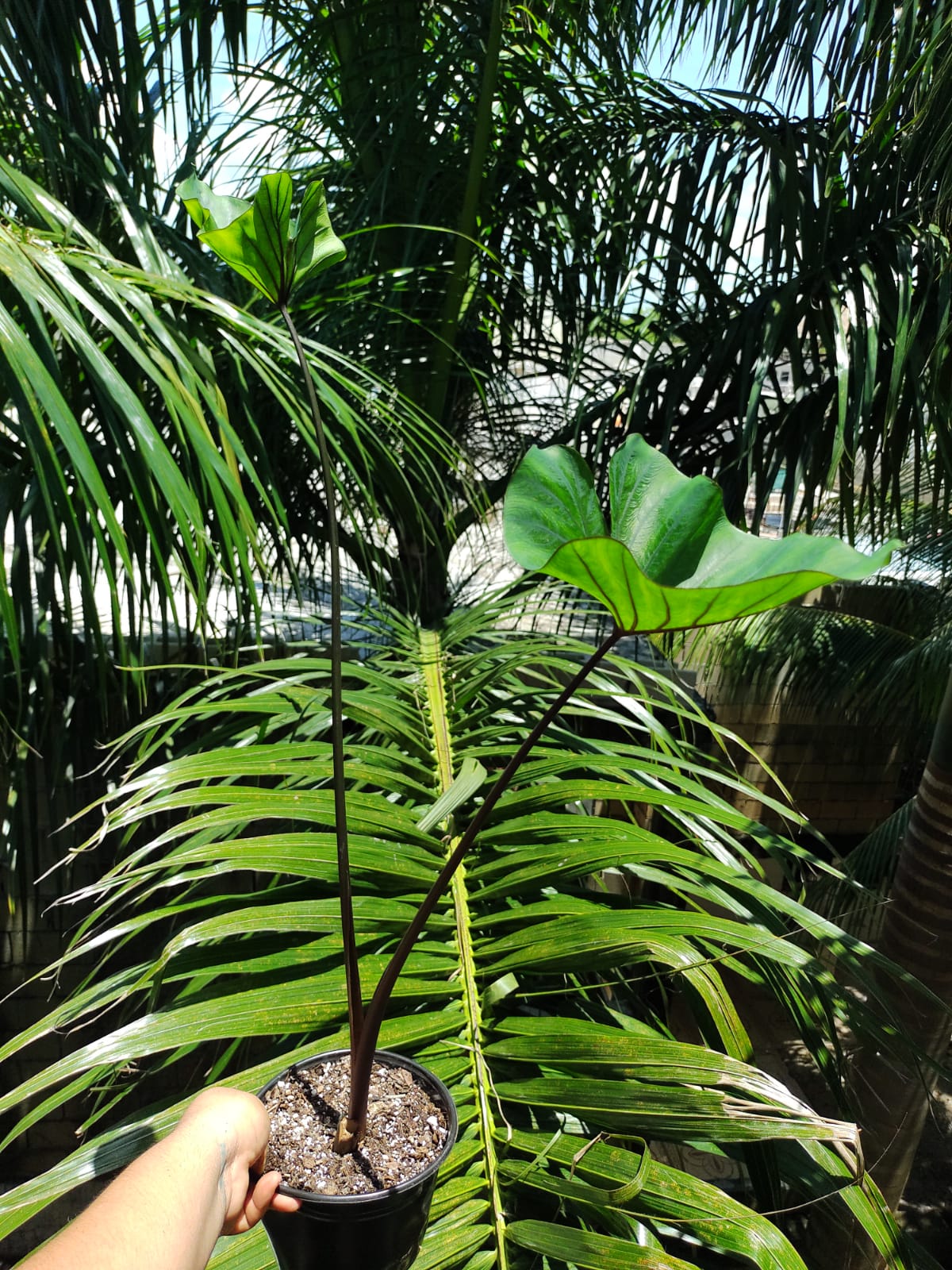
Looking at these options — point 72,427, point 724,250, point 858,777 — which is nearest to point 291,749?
point 72,427

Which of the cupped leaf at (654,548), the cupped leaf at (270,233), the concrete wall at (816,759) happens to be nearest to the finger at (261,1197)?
the cupped leaf at (654,548)

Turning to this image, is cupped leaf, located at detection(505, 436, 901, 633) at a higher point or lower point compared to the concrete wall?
higher

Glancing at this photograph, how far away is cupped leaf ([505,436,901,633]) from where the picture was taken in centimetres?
34

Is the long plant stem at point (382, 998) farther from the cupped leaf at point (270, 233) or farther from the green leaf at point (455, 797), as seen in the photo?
the cupped leaf at point (270, 233)

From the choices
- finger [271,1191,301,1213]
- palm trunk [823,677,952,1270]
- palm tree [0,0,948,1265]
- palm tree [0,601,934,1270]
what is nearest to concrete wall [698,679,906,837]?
palm tree [0,0,948,1265]

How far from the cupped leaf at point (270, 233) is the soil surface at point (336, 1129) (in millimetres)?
495

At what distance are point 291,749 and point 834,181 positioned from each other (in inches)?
55.1

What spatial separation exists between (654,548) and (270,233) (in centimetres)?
34

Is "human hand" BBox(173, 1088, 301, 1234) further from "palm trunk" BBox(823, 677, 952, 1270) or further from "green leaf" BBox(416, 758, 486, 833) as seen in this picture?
"palm trunk" BBox(823, 677, 952, 1270)

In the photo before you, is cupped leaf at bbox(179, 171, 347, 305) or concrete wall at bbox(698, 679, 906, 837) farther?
concrete wall at bbox(698, 679, 906, 837)

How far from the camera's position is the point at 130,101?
50.1 inches

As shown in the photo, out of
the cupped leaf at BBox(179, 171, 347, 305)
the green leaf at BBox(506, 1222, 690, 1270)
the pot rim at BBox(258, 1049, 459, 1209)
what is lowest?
the green leaf at BBox(506, 1222, 690, 1270)

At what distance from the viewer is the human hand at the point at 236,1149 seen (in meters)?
0.42

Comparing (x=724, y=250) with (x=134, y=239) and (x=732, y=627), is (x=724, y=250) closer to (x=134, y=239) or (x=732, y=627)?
(x=134, y=239)
